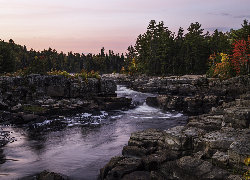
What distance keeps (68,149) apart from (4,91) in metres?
14.3

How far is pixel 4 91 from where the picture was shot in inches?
858

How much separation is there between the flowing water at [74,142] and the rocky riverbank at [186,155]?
71.1 inches

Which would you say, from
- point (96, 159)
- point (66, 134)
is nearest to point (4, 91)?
point (66, 134)

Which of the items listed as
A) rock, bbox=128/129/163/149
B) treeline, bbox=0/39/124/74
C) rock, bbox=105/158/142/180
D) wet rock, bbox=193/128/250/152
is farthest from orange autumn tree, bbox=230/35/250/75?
treeline, bbox=0/39/124/74

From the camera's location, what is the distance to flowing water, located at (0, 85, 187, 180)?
930cm

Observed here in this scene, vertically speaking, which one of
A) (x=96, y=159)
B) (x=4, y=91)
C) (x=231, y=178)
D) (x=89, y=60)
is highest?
(x=89, y=60)

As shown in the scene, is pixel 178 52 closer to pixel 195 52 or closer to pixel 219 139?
pixel 195 52

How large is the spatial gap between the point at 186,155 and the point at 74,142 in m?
7.14

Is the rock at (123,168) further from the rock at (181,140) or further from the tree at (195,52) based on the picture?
the tree at (195,52)

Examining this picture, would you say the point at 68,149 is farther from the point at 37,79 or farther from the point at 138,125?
the point at 37,79

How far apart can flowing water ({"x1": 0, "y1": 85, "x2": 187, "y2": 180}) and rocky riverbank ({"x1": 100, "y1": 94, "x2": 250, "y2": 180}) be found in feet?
5.92

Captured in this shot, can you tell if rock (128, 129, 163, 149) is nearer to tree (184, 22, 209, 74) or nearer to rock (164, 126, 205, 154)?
rock (164, 126, 205, 154)

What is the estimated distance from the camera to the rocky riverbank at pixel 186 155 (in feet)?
21.2

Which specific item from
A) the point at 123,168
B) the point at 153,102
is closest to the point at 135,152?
the point at 123,168
